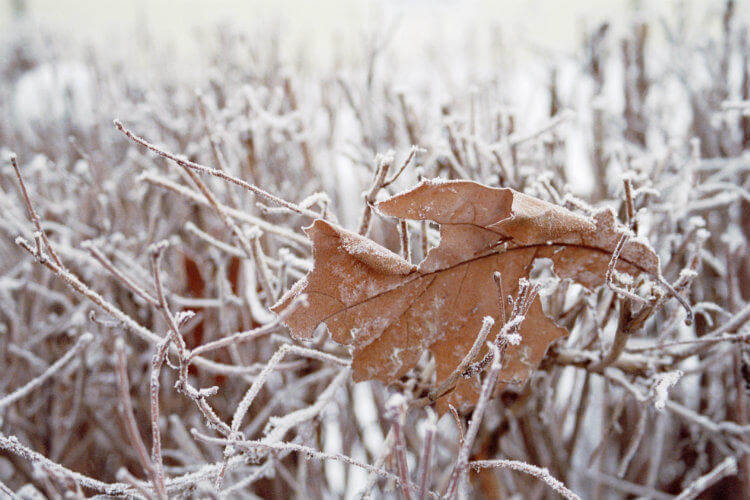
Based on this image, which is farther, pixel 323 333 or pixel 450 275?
pixel 323 333

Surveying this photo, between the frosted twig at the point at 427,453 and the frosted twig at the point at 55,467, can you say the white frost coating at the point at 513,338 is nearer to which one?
the frosted twig at the point at 427,453

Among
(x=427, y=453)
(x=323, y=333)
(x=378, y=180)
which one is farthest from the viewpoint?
(x=323, y=333)

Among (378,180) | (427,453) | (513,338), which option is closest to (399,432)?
(427,453)

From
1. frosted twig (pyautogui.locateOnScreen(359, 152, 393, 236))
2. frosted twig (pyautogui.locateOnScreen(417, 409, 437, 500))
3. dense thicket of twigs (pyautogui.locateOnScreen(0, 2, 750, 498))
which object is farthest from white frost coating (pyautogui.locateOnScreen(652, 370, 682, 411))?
frosted twig (pyautogui.locateOnScreen(359, 152, 393, 236))

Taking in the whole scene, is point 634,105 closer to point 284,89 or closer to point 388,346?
point 284,89

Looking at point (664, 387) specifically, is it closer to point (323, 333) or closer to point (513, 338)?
point (513, 338)

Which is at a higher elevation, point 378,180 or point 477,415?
point 378,180

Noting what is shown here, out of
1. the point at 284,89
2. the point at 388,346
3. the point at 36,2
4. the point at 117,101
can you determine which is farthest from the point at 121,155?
the point at 36,2
